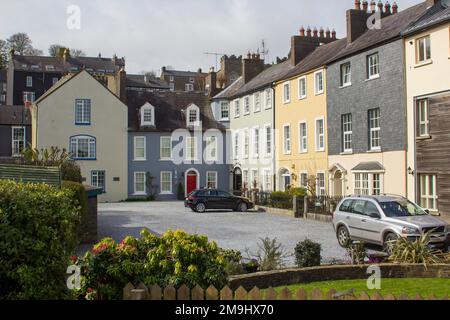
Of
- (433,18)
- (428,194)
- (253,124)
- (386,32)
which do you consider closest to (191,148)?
(253,124)

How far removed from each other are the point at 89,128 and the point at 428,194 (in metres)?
30.6

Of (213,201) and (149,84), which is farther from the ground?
(149,84)

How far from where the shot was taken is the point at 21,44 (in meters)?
100

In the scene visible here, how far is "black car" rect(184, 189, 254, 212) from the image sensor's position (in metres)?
34.4

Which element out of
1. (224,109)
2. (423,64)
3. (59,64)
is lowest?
A: (423,64)

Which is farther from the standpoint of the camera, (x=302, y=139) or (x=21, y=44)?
(x=21, y=44)

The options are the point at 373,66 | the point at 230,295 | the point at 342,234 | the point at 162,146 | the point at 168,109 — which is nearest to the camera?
the point at 230,295

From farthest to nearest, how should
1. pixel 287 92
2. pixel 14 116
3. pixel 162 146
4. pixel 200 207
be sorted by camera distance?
pixel 14 116 → pixel 162 146 → pixel 287 92 → pixel 200 207

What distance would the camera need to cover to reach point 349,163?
30578mm

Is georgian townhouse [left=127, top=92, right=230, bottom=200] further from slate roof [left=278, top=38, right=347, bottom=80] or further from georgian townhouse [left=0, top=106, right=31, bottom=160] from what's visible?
georgian townhouse [left=0, top=106, right=31, bottom=160]

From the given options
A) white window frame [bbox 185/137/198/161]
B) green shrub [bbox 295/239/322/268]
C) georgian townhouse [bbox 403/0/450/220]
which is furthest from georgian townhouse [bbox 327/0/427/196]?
white window frame [bbox 185/137/198/161]

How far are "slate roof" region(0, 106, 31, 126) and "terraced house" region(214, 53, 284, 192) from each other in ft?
70.3

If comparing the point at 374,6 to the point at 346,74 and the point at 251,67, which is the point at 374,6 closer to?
the point at 346,74

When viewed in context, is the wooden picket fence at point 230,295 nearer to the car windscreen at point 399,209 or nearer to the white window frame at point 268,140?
the car windscreen at point 399,209
